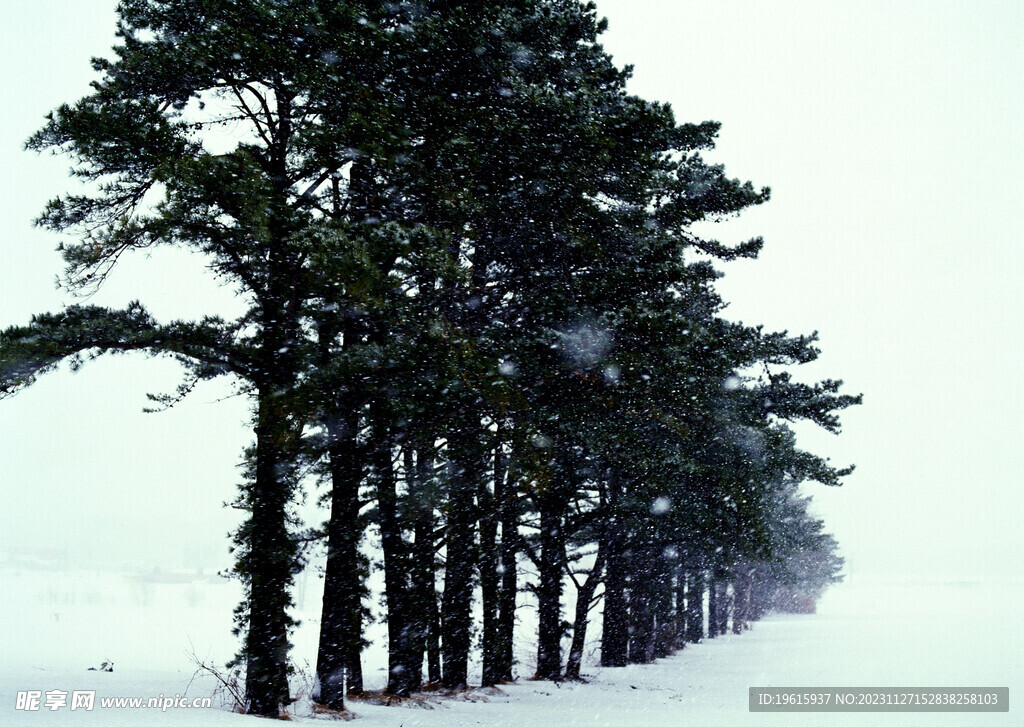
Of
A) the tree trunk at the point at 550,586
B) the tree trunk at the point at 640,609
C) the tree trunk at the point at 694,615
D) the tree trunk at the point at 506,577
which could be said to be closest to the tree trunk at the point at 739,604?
the tree trunk at the point at 694,615

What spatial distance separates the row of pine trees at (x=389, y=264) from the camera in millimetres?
9547

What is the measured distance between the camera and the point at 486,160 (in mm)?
11016

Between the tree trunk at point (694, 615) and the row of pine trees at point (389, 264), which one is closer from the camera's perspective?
the row of pine trees at point (389, 264)

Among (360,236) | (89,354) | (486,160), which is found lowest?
(89,354)

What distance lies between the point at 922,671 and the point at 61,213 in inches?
815

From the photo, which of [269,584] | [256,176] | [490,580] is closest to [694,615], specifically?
[490,580]

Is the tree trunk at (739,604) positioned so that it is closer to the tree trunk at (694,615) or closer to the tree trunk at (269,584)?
the tree trunk at (694,615)

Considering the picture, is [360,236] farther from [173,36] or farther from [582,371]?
[173,36]

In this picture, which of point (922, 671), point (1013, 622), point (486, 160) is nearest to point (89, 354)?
point (486, 160)

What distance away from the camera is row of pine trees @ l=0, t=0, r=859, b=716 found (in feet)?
31.3

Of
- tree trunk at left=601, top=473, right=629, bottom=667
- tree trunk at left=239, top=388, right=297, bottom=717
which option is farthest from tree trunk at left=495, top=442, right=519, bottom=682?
tree trunk at left=239, top=388, right=297, bottom=717

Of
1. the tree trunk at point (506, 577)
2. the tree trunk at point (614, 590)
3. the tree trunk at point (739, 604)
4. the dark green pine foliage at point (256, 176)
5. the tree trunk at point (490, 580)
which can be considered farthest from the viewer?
the tree trunk at point (739, 604)

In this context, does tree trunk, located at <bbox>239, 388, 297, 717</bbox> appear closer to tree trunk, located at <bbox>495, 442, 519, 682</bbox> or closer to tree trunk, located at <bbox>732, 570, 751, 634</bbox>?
tree trunk, located at <bbox>495, 442, 519, 682</bbox>

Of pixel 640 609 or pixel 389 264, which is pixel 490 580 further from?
pixel 640 609
